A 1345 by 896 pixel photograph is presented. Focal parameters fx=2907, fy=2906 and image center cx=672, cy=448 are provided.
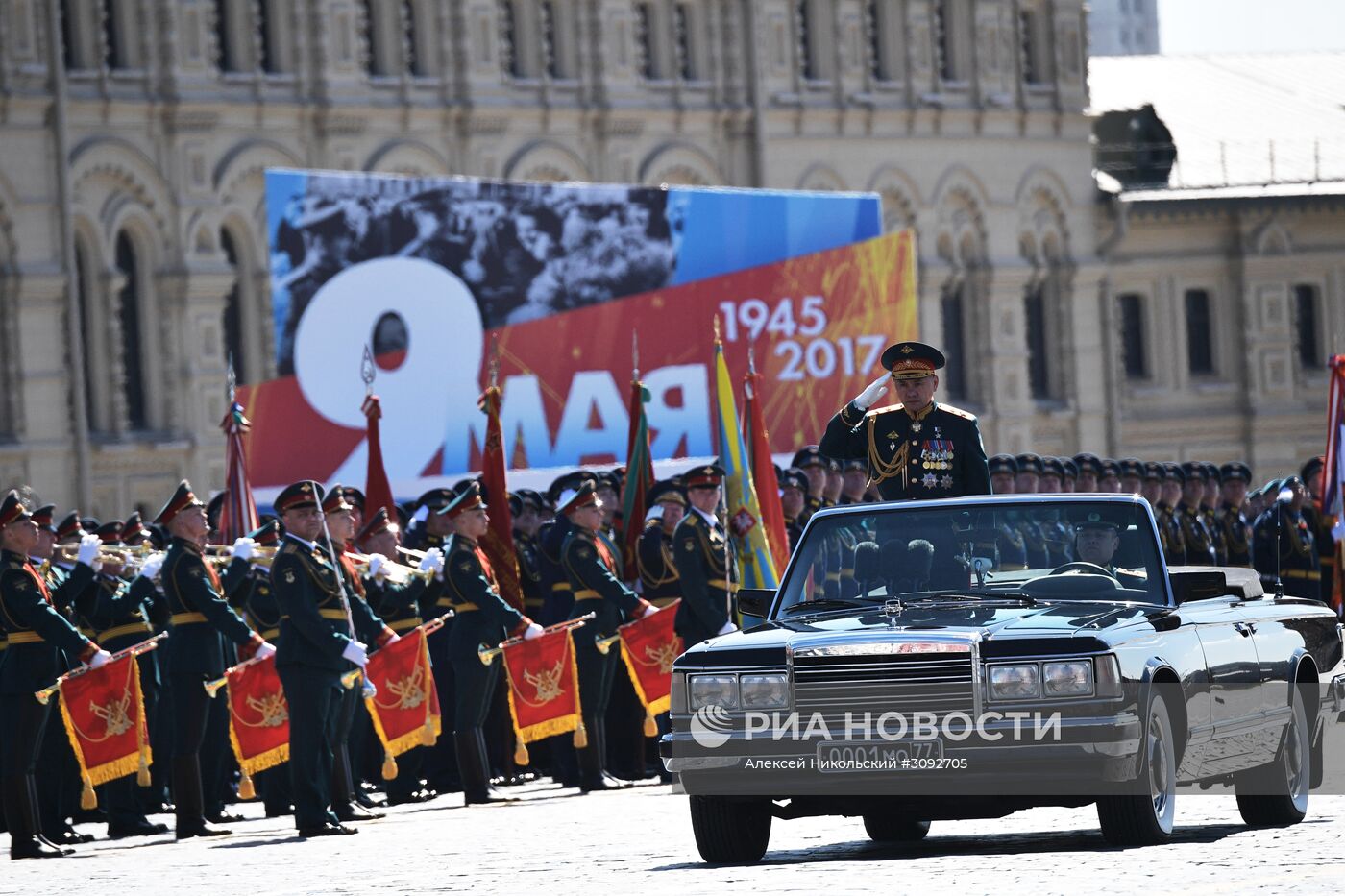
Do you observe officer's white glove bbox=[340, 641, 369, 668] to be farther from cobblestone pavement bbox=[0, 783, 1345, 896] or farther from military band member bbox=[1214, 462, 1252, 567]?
military band member bbox=[1214, 462, 1252, 567]

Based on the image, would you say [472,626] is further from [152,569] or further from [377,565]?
[152,569]

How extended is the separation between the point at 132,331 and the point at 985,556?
86.9ft

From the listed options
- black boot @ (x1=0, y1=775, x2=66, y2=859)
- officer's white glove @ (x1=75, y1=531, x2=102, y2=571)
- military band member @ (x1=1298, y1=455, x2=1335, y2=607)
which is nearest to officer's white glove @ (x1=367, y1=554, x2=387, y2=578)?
officer's white glove @ (x1=75, y1=531, x2=102, y2=571)

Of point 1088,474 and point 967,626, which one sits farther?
point 1088,474

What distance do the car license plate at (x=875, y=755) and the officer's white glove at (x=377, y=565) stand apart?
21.1 feet

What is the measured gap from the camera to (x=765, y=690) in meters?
10.8

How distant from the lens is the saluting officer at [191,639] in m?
15.3

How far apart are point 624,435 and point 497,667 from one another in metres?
12.9

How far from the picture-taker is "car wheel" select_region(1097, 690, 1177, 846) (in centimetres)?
1066

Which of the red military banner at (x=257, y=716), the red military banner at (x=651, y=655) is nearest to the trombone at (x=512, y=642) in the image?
the red military banner at (x=651, y=655)

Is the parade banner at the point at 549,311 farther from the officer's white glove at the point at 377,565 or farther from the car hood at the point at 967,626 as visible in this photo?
the car hood at the point at 967,626

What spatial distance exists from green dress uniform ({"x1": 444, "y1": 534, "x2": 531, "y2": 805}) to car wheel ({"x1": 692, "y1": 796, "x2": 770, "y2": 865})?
18.1ft

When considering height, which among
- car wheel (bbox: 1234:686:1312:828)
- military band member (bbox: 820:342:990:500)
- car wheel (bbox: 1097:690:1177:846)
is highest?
military band member (bbox: 820:342:990:500)

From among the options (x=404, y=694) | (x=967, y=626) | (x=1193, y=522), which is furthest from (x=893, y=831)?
Answer: (x=1193, y=522)
